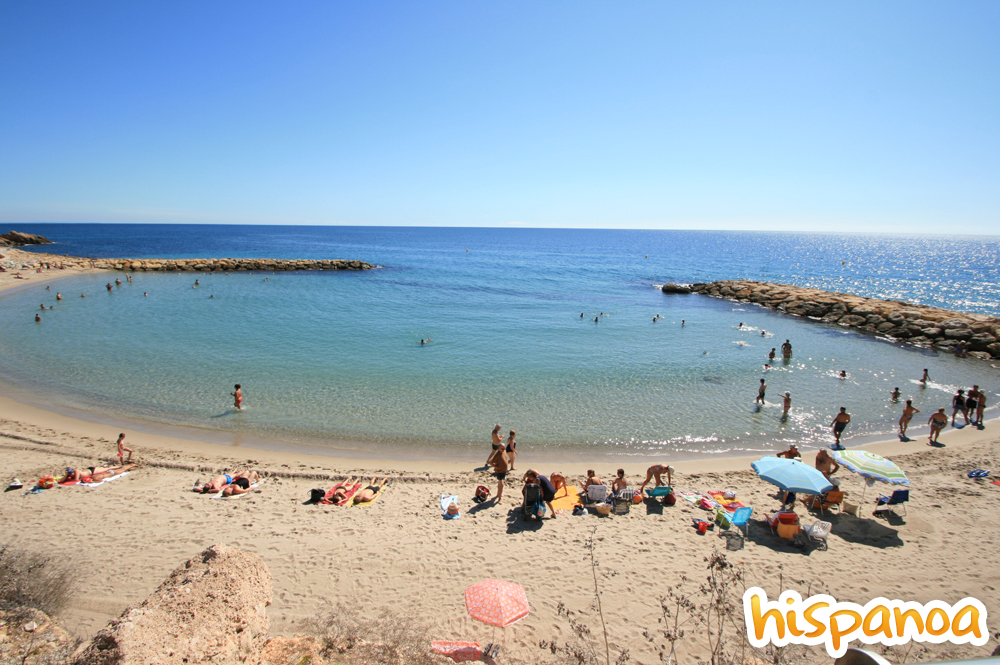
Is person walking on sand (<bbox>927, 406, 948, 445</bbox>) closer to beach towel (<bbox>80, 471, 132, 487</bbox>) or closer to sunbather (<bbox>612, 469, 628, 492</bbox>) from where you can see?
sunbather (<bbox>612, 469, 628, 492</bbox>)

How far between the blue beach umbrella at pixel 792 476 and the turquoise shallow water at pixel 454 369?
442 cm

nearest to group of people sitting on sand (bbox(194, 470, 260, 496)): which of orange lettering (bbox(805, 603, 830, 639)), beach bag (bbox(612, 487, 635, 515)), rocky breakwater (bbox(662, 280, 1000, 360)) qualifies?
beach bag (bbox(612, 487, 635, 515))

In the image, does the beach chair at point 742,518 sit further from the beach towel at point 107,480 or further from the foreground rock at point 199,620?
the beach towel at point 107,480

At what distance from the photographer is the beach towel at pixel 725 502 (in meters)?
11.4

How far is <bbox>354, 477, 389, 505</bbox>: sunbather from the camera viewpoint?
11484mm

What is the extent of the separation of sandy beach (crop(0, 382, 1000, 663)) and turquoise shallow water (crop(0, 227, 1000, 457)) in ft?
12.0

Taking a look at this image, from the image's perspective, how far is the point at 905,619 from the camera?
10.3 feet

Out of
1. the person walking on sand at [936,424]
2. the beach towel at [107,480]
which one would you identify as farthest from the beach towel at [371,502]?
the person walking on sand at [936,424]

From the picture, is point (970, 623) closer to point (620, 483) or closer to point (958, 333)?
point (620, 483)

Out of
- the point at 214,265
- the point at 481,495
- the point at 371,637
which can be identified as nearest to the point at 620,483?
the point at 481,495

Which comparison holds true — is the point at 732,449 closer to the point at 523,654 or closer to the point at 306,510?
the point at 523,654

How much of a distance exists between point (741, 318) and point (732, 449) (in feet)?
88.5

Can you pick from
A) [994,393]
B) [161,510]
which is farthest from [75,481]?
[994,393]

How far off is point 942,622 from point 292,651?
20.4ft
